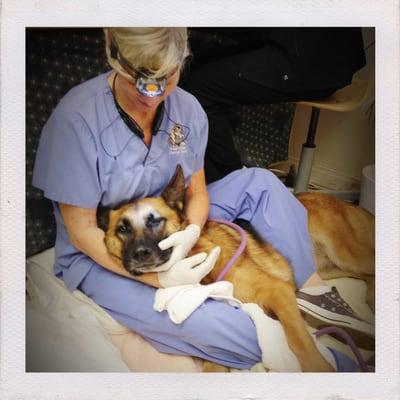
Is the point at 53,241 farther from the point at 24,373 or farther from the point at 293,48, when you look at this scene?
the point at 293,48

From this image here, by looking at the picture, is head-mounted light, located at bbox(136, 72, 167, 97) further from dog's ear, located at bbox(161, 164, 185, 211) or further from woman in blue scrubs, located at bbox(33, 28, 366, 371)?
dog's ear, located at bbox(161, 164, 185, 211)

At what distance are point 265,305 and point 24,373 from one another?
0.69 metres

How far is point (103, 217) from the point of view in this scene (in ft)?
4.88

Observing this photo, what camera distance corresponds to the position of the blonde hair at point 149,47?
1.46m

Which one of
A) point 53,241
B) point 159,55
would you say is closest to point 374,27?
point 159,55

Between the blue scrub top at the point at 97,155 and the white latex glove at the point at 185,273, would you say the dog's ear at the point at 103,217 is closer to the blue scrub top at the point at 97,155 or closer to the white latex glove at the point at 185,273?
the blue scrub top at the point at 97,155

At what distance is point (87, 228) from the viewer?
148cm

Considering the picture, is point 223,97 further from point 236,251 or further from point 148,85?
point 236,251

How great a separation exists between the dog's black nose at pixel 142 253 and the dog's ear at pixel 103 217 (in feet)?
0.33

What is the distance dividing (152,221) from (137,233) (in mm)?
51

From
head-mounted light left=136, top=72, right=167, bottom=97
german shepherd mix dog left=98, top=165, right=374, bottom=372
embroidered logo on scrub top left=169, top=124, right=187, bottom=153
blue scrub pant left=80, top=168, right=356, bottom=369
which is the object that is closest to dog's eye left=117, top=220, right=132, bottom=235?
german shepherd mix dog left=98, top=165, right=374, bottom=372

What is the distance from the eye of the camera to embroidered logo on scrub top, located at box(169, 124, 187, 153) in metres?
1.51

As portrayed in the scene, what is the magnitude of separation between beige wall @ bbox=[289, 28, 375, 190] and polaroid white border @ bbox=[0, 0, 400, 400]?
3cm

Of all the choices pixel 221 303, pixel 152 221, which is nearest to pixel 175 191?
pixel 152 221
